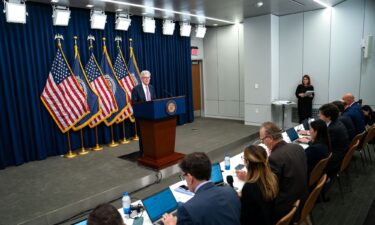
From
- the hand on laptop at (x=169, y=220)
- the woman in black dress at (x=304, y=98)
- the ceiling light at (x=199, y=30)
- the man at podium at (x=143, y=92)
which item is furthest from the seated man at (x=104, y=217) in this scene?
the ceiling light at (x=199, y=30)

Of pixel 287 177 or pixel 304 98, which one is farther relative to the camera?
pixel 304 98

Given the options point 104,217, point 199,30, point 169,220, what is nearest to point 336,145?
point 169,220

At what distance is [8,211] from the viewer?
348cm

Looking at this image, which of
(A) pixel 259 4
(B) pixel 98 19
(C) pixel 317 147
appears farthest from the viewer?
(A) pixel 259 4

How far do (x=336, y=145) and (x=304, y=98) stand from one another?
394 centimetres

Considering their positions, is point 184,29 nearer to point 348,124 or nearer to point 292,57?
point 292,57

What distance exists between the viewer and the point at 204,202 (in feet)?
5.06

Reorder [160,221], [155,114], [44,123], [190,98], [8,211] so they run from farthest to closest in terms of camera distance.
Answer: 1. [190,98]
2. [44,123]
3. [155,114]
4. [8,211]
5. [160,221]

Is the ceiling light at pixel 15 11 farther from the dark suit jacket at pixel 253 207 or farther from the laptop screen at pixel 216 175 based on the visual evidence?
the dark suit jacket at pixel 253 207

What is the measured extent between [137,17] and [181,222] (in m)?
6.54

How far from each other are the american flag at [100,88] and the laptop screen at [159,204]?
4.38 m

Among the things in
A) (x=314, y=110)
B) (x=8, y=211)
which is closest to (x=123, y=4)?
(x=8, y=211)

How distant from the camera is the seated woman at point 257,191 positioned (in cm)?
183

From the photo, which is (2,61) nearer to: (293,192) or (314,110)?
(293,192)
